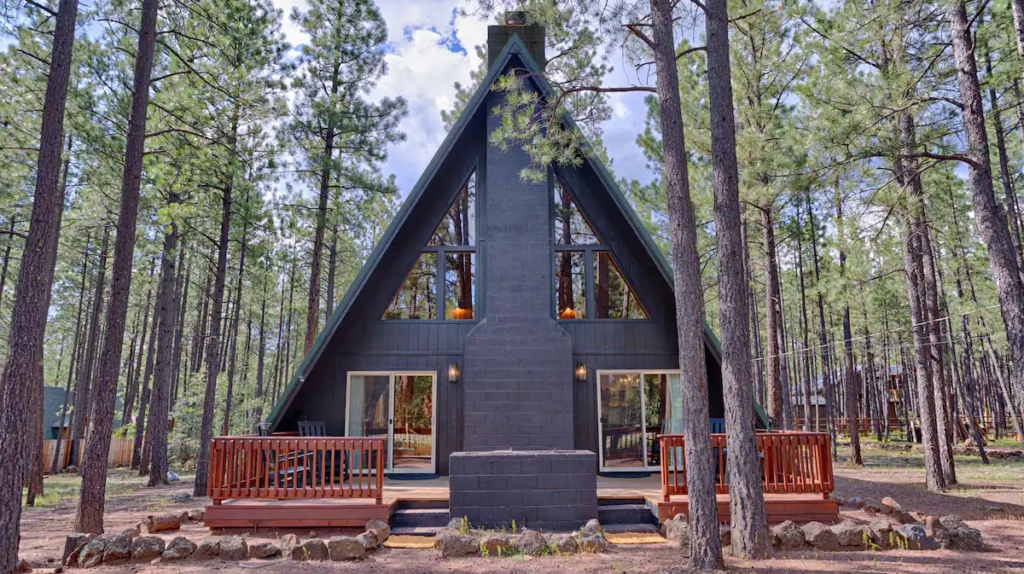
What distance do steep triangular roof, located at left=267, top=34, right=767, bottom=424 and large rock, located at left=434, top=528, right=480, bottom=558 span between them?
4.21 meters

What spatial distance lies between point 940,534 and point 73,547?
8.73 metres

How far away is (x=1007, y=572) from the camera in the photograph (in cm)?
512

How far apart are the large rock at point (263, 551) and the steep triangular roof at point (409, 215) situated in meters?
3.23

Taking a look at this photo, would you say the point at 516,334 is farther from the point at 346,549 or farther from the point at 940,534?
the point at 940,534

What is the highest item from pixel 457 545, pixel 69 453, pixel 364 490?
pixel 364 490

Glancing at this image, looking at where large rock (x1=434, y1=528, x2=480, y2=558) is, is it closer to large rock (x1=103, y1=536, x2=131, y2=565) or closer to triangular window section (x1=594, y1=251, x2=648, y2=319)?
large rock (x1=103, y1=536, x2=131, y2=565)

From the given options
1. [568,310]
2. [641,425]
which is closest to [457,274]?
[568,310]

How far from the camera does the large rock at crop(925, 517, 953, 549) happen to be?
5.95m

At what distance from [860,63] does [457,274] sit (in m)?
7.96

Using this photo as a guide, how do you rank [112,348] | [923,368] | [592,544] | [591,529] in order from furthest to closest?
[923,368] → [112,348] → [591,529] → [592,544]

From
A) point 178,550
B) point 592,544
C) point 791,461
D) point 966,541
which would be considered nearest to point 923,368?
point 791,461

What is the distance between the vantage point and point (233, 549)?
5910mm

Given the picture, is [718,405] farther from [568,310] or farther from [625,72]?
[625,72]

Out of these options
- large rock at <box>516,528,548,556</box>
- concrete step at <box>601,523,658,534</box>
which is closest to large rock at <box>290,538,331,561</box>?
large rock at <box>516,528,548,556</box>
